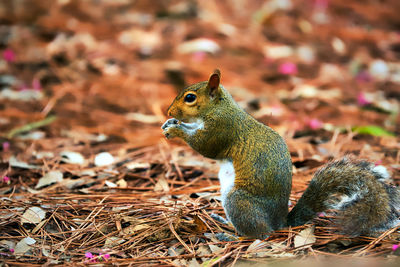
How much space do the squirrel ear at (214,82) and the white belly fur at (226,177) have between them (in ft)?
1.27

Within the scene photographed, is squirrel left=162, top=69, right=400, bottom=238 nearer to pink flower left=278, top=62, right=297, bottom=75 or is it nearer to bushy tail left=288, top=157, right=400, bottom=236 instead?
bushy tail left=288, top=157, right=400, bottom=236

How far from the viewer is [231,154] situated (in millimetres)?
2396

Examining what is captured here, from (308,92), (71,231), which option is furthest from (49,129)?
(308,92)

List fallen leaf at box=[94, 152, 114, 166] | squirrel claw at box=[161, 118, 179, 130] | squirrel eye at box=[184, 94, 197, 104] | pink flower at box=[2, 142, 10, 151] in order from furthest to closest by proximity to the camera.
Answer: pink flower at box=[2, 142, 10, 151] → fallen leaf at box=[94, 152, 114, 166] → squirrel claw at box=[161, 118, 179, 130] → squirrel eye at box=[184, 94, 197, 104]

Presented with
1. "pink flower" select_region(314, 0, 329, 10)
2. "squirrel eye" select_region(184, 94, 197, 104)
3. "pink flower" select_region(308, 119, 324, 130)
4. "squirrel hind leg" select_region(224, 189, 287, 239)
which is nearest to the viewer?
"squirrel hind leg" select_region(224, 189, 287, 239)

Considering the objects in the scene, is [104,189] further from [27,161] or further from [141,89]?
[141,89]

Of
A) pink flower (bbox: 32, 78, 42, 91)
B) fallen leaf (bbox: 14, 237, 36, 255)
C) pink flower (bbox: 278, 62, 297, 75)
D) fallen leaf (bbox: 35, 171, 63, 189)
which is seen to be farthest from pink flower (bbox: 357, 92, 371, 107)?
fallen leaf (bbox: 14, 237, 36, 255)

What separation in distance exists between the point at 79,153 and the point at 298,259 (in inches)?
84.2

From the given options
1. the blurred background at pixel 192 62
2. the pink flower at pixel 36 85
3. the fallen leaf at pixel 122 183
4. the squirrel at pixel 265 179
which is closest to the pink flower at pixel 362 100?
the blurred background at pixel 192 62

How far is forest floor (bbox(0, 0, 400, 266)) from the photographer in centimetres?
231

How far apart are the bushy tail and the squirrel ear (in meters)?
0.70

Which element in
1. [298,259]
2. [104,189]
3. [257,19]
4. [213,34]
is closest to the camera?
[298,259]

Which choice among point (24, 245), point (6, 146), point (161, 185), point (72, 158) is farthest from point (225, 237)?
point (6, 146)

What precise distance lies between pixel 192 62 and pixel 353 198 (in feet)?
13.0
